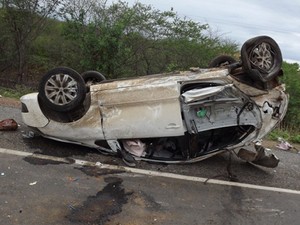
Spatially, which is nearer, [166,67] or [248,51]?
[248,51]

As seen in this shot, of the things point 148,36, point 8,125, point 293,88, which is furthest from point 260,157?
point 293,88

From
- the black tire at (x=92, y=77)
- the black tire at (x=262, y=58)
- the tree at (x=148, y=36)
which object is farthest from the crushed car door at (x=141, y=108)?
the tree at (x=148, y=36)

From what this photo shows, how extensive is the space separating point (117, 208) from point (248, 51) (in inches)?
106

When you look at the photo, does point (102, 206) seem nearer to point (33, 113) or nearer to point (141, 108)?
point (141, 108)

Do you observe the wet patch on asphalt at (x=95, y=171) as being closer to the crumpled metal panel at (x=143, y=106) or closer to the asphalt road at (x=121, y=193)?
the asphalt road at (x=121, y=193)

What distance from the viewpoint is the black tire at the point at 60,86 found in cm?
516

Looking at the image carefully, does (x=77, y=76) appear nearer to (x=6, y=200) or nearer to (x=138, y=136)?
(x=138, y=136)

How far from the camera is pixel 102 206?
3.95 metres

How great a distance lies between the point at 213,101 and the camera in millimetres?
5117

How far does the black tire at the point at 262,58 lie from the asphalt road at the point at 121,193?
1.40 m

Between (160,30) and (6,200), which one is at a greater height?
(160,30)

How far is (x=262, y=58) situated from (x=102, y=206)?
2.91 metres

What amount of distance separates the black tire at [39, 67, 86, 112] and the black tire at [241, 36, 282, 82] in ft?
7.05

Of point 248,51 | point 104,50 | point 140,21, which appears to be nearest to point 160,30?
point 140,21
